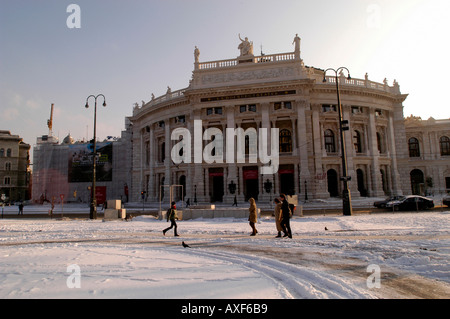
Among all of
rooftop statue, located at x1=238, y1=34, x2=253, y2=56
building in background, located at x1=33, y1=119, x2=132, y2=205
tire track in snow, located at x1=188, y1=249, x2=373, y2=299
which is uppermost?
rooftop statue, located at x1=238, y1=34, x2=253, y2=56

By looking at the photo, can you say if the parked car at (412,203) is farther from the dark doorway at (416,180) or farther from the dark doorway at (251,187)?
the dark doorway at (416,180)

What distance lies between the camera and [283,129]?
3716cm

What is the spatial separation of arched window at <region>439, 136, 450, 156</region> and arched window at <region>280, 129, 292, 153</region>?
95.5 ft

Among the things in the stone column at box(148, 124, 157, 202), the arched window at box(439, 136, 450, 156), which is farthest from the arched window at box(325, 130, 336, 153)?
the stone column at box(148, 124, 157, 202)

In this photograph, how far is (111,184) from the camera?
52156mm

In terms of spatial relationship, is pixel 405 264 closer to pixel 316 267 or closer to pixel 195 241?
pixel 316 267

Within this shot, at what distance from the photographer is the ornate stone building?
3466 cm

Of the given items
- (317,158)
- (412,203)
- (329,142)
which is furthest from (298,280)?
(329,142)

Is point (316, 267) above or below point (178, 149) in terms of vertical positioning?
below

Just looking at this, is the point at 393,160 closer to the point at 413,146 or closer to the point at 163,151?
the point at 413,146

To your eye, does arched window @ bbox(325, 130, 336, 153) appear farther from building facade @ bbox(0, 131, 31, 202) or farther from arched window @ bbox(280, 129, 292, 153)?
building facade @ bbox(0, 131, 31, 202)

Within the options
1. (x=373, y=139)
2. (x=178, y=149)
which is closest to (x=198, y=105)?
(x=178, y=149)

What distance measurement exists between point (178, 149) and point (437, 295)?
36745 mm

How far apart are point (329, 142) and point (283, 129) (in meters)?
6.22
